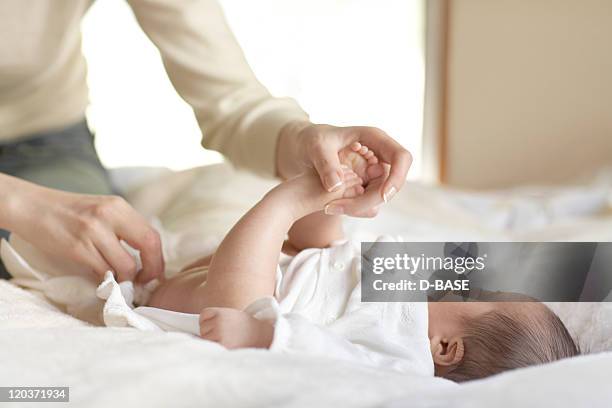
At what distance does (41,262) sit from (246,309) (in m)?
0.36

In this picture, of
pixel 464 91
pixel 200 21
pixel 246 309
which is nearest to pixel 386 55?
pixel 464 91

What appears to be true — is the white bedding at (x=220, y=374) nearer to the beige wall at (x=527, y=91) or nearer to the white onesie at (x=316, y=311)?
the white onesie at (x=316, y=311)

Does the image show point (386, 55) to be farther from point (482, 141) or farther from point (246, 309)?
Result: point (246, 309)

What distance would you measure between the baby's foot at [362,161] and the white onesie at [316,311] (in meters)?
0.12

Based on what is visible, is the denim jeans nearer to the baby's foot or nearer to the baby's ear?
the baby's foot

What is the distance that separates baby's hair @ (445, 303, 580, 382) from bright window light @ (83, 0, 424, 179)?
71.4 inches

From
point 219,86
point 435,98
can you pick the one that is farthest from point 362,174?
point 435,98

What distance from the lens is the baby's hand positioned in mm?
715

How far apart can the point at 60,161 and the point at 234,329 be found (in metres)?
0.72

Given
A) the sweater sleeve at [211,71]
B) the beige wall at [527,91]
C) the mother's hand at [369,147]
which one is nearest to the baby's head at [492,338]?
the mother's hand at [369,147]

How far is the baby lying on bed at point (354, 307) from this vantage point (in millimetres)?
812

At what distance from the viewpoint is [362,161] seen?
2.89 feet

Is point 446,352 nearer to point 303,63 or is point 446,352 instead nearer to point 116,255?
point 116,255

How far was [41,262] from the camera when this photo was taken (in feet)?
3.26
